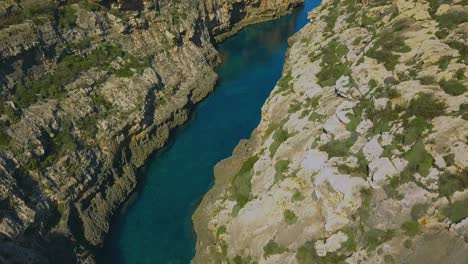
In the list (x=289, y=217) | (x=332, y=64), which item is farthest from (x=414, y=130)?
(x=332, y=64)

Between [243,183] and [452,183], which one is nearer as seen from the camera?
[452,183]

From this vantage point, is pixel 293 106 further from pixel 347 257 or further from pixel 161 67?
pixel 161 67

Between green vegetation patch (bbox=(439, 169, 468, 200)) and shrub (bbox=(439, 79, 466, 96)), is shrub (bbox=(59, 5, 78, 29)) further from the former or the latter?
green vegetation patch (bbox=(439, 169, 468, 200))

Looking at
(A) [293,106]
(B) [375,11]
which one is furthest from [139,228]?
(B) [375,11]

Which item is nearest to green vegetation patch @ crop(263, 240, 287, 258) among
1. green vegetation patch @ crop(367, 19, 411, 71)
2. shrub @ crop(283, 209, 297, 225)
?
shrub @ crop(283, 209, 297, 225)

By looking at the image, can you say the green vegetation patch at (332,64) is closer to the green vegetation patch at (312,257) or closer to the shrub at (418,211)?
the shrub at (418,211)

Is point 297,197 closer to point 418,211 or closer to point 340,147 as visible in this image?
point 340,147

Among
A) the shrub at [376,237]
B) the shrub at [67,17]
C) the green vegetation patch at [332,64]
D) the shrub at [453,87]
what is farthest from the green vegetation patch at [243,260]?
the shrub at [67,17]
